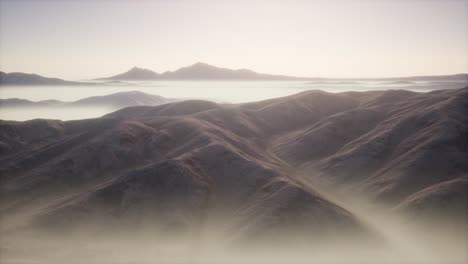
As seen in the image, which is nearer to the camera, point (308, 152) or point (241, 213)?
point (241, 213)

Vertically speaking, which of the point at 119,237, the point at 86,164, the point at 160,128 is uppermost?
the point at 160,128

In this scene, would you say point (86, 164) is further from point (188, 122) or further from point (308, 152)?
point (308, 152)

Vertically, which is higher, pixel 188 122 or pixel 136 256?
pixel 188 122

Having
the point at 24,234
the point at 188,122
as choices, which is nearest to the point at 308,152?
the point at 188,122

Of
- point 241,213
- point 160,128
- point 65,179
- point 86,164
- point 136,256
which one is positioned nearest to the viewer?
point 136,256

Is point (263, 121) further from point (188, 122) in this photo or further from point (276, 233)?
point (276, 233)

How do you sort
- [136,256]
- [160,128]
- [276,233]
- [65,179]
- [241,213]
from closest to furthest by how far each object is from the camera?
[136,256]
[276,233]
[241,213]
[65,179]
[160,128]

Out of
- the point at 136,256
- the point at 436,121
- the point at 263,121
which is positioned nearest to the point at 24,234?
the point at 136,256
